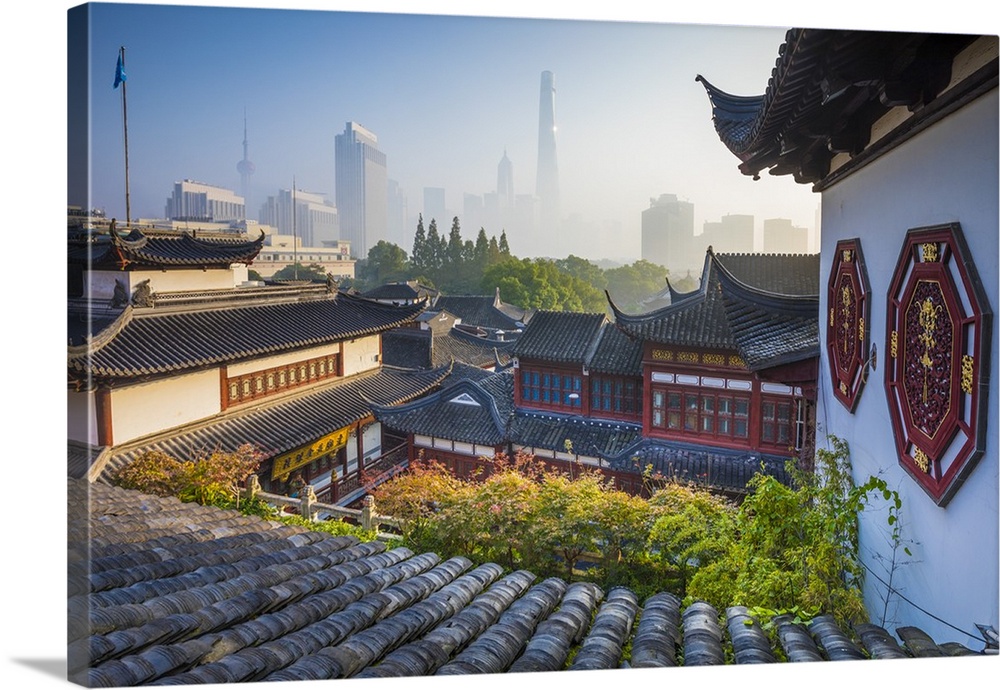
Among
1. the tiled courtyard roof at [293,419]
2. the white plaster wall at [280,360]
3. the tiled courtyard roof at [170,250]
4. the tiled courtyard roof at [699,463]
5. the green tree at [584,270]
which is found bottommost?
the tiled courtyard roof at [699,463]

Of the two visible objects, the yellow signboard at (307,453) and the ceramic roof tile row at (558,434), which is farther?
the yellow signboard at (307,453)

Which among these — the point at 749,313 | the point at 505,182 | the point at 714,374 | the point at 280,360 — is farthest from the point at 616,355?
the point at 280,360

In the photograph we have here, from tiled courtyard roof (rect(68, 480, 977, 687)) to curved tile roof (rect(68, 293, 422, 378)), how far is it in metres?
2.83

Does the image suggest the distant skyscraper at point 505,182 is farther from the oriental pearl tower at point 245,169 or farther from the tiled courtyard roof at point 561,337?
the tiled courtyard roof at point 561,337

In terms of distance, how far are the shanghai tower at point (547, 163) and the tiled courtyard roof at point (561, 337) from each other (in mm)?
2860

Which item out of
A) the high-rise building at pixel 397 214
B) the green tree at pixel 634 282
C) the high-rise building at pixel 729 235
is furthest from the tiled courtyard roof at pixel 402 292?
the high-rise building at pixel 729 235

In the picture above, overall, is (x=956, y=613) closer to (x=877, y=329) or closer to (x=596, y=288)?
(x=877, y=329)

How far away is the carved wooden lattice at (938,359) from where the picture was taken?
109 inches

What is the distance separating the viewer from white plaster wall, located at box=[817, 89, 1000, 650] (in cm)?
278

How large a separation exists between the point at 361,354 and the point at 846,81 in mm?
9112

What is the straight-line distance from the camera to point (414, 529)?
615cm

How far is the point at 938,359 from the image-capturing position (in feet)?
10.0

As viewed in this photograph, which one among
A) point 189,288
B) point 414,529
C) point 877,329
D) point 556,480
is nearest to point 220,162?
point 189,288

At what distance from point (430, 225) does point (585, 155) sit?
6.52ft
